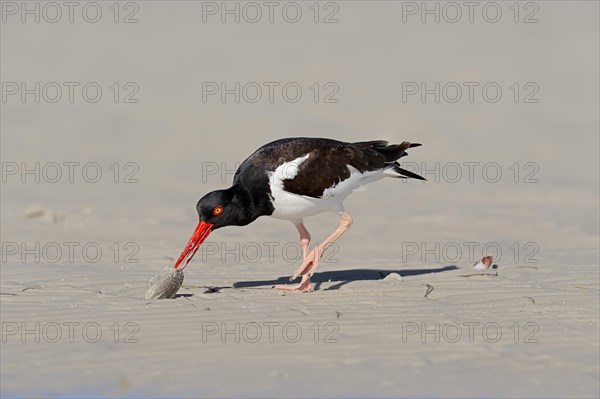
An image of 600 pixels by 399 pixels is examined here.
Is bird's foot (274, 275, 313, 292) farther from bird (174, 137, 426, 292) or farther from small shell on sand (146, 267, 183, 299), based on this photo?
small shell on sand (146, 267, 183, 299)

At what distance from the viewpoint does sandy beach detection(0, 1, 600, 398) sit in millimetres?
7301

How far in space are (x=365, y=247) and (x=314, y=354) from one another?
583 cm

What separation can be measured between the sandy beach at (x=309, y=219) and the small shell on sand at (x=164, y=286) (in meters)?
0.15

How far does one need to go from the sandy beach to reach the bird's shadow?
8 cm

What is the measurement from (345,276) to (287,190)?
4.33 feet

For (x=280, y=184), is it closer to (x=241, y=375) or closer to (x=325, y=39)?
(x=241, y=375)

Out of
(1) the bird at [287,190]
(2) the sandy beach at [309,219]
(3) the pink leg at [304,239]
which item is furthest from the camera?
(3) the pink leg at [304,239]

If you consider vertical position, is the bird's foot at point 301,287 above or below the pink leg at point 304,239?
below

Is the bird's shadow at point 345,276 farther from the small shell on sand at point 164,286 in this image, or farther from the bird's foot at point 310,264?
the small shell on sand at point 164,286

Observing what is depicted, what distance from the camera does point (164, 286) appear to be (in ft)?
30.0

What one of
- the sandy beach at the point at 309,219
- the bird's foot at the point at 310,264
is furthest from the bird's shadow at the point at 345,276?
the bird's foot at the point at 310,264

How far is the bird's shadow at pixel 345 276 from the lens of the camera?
10445 mm

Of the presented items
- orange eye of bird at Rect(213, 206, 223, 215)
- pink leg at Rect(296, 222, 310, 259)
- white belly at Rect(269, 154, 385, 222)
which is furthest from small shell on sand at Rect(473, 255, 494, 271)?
orange eye of bird at Rect(213, 206, 223, 215)

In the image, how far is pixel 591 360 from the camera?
7.35 metres
